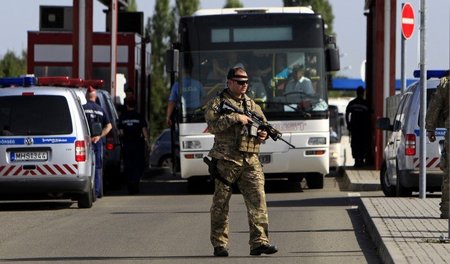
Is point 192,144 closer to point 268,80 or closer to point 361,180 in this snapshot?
point 268,80

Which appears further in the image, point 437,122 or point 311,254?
point 437,122

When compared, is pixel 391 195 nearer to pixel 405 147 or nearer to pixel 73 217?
pixel 405 147

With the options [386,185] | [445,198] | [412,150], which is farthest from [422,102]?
[386,185]

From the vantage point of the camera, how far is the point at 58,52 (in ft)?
113

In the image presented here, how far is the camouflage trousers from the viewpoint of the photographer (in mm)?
13734

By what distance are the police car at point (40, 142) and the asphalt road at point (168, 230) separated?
1.49ft

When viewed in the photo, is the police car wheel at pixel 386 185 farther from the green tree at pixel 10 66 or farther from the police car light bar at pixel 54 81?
the green tree at pixel 10 66

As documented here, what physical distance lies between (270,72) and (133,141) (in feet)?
9.72

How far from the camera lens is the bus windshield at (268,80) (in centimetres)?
2497

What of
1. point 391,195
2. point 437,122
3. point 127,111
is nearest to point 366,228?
point 437,122

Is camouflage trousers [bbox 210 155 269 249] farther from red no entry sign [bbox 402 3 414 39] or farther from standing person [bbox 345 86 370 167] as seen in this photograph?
standing person [bbox 345 86 370 167]

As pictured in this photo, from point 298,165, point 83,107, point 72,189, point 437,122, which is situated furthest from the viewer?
point 298,165

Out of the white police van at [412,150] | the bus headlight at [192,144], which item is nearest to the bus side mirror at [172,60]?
the bus headlight at [192,144]

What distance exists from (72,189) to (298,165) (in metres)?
5.22
